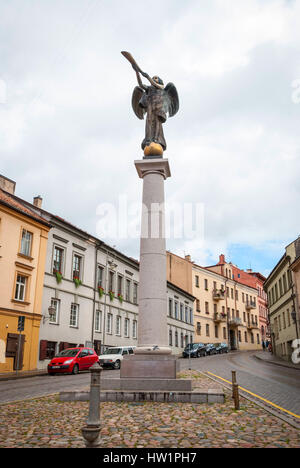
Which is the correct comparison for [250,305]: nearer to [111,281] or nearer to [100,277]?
[111,281]

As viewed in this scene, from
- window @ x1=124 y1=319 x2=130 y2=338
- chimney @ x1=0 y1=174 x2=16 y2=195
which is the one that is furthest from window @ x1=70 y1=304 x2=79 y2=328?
chimney @ x1=0 y1=174 x2=16 y2=195

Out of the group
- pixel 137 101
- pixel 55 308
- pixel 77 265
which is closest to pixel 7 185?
pixel 77 265

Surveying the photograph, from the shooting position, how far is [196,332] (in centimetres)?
5653

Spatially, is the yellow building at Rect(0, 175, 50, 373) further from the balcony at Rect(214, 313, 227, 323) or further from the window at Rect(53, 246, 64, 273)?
the balcony at Rect(214, 313, 227, 323)

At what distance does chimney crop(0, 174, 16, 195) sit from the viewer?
26894mm

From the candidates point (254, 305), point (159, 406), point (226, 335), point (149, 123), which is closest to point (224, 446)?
point (159, 406)

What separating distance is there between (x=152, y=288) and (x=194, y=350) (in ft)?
98.0

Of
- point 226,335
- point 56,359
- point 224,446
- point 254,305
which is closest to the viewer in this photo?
point 224,446

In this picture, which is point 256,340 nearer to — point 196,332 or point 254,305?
point 254,305

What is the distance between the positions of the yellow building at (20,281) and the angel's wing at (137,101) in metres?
11.1

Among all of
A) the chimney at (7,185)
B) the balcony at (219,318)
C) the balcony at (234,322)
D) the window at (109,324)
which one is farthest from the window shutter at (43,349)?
the balcony at (234,322)

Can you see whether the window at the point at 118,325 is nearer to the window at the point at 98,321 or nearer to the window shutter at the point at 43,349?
the window at the point at 98,321

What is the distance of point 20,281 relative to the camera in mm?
23812
